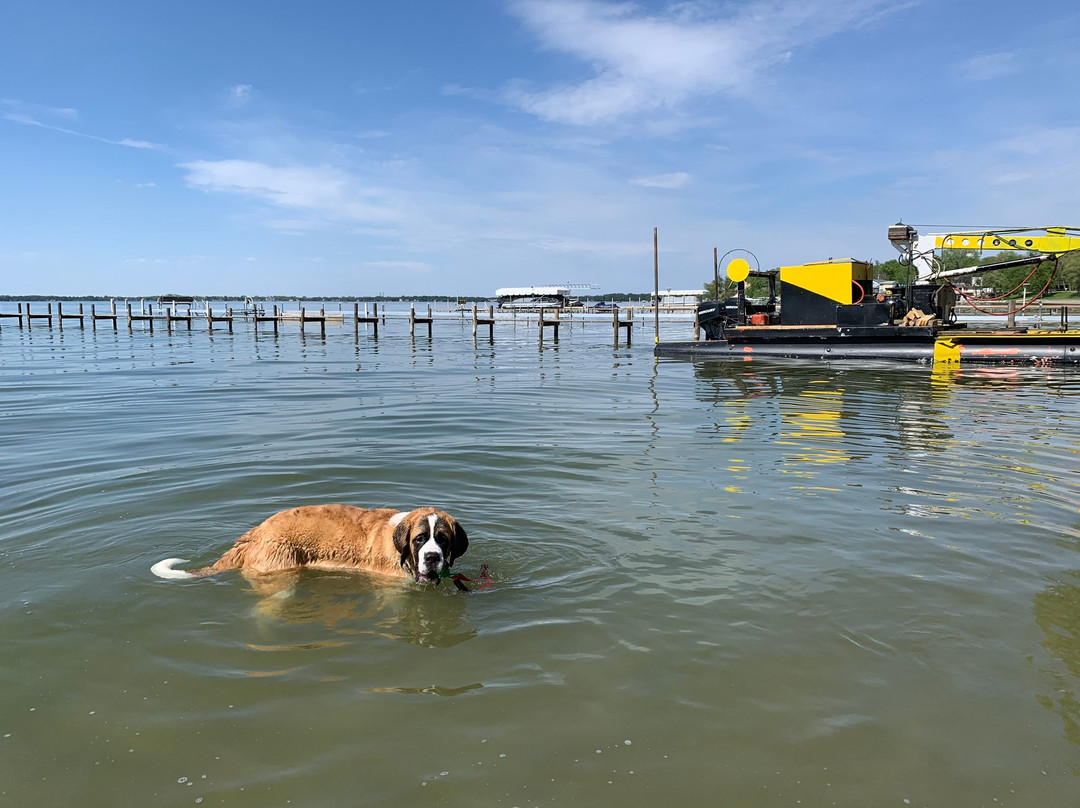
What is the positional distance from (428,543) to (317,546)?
1.03m

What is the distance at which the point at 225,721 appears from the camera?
3.63 metres

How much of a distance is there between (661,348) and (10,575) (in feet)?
83.8

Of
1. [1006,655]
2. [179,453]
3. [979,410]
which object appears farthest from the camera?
[979,410]

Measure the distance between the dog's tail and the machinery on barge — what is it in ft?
70.1

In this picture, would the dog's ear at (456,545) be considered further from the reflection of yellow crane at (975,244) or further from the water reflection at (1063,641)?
the reflection of yellow crane at (975,244)

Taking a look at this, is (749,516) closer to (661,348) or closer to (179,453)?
(179,453)

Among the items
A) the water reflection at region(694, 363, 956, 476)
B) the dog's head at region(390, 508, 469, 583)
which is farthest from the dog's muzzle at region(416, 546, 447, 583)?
the water reflection at region(694, 363, 956, 476)

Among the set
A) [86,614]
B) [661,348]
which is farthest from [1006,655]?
[661,348]

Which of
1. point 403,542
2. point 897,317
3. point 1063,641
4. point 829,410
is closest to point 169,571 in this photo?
point 403,542

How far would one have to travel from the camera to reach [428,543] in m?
4.75

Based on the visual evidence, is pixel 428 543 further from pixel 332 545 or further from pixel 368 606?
pixel 332 545

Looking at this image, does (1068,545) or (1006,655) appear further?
(1068,545)

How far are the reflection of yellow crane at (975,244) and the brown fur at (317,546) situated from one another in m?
22.0

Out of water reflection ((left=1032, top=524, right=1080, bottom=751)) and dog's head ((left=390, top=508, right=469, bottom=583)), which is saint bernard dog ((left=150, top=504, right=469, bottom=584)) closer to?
dog's head ((left=390, top=508, right=469, bottom=583))
